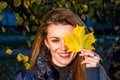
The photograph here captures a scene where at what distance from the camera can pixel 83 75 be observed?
3.37 metres

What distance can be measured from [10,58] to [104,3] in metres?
3.41

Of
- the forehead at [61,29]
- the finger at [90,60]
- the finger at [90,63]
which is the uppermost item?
the forehead at [61,29]

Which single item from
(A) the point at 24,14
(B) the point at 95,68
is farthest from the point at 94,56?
(A) the point at 24,14

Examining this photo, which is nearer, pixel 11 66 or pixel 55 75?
pixel 55 75

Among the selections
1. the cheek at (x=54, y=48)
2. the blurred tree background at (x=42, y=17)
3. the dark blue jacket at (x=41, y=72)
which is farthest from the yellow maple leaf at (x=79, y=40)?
the blurred tree background at (x=42, y=17)

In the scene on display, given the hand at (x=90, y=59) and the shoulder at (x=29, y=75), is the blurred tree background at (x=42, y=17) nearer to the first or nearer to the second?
the shoulder at (x=29, y=75)

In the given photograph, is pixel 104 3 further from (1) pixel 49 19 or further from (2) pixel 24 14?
(1) pixel 49 19

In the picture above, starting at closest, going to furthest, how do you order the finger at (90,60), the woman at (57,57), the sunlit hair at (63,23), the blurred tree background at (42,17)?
the finger at (90,60), the woman at (57,57), the sunlit hair at (63,23), the blurred tree background at (42,17)

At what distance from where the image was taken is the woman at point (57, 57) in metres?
3.28

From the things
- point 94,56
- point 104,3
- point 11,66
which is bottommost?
point 11,66

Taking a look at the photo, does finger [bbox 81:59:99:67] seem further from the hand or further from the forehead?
the forehead

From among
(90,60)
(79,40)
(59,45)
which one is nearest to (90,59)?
(90,60)

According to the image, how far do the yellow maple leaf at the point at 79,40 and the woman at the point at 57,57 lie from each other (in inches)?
6.4

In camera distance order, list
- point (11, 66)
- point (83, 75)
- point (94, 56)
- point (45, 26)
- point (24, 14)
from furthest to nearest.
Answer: point (11, 66) → point (24, 14) → point (45, 26) → point (83, 75) → point (94, 56)
